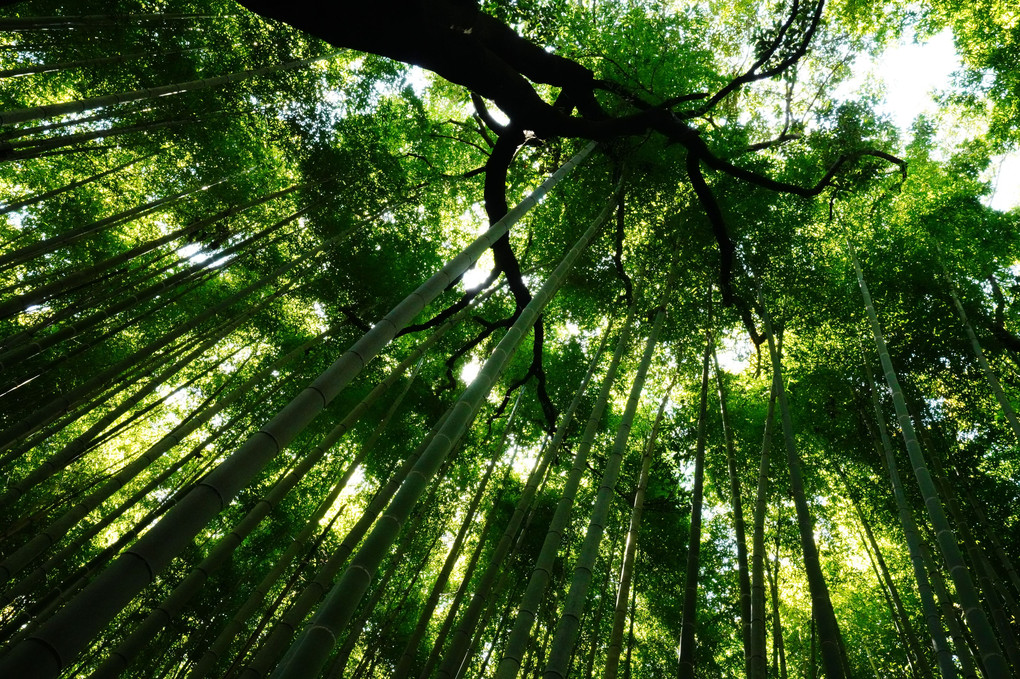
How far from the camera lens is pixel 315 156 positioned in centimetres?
468

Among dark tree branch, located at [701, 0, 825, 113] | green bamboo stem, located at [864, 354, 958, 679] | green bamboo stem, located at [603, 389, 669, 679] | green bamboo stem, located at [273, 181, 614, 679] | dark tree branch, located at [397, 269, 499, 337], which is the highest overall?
dark tree branch, located at [701, 0, 825, 113]

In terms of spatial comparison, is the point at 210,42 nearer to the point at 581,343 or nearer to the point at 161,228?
the point at 161,228

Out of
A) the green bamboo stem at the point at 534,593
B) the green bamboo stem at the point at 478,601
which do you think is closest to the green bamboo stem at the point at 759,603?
the green bamboo stem at the point at 534,593

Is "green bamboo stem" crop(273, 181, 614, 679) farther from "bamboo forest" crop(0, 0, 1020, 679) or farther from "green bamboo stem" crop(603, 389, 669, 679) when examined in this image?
"green bamboo stem" crop(603, 389, 669, 679)

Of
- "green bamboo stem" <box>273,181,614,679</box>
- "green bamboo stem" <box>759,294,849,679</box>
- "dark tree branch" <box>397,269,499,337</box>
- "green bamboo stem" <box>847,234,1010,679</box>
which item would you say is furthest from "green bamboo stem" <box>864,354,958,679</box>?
"dark tree branch" <box>397,269,499,337</box>

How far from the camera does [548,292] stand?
2355mm

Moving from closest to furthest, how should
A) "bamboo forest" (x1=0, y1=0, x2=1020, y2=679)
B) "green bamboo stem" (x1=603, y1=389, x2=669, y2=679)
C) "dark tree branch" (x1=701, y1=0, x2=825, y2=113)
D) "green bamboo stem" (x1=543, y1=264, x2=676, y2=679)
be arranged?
"green bamboo stem" (x1=543, y1=264, x2=676, y2=679) → "green bamboo stem" (x1=603, y1=389, x2=669, y2=679) → "dark tree branch" (x1=701, y1=0, x2=825, y2=113) → "bamboo forest" (x1=0, y1=0, x2=1020, y2=679)

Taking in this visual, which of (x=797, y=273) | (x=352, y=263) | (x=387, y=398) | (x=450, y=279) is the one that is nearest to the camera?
(x=450, y=279)

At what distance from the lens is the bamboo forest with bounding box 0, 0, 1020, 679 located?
2.88 m

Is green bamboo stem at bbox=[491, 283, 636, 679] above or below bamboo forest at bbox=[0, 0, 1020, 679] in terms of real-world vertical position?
below

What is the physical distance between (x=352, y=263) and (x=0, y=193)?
3.78 metres

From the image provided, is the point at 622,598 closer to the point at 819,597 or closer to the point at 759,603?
the point at 759,603

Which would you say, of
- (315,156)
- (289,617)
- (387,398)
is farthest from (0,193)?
(289,617)

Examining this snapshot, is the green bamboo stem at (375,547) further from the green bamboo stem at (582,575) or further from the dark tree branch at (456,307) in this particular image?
the dark tree branch at (456,307)
